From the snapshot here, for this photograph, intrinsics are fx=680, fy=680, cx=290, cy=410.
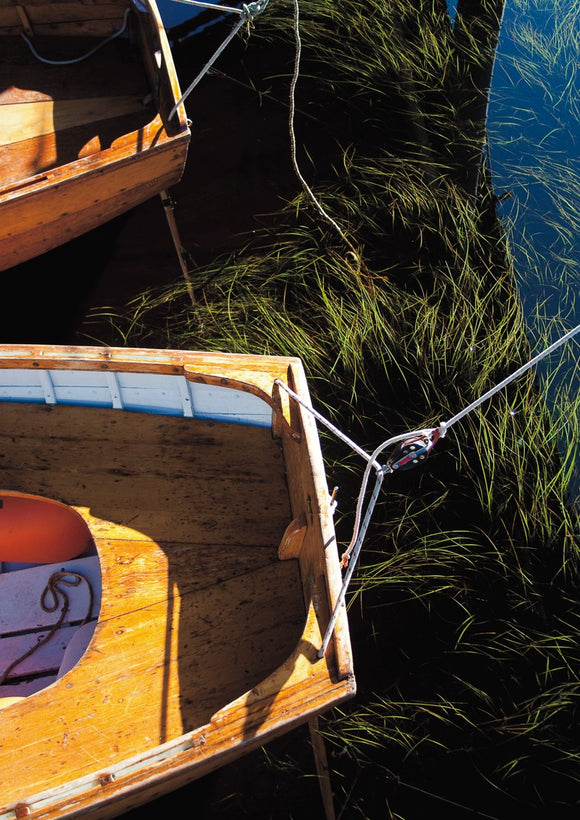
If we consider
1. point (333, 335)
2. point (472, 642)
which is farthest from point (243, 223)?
point (472, 642)

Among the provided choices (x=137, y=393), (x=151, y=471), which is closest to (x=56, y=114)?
(x=137, y=393)

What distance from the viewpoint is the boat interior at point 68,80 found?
338cm

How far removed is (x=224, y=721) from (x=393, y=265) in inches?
97.7

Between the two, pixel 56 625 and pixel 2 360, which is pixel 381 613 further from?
pixel 2 360

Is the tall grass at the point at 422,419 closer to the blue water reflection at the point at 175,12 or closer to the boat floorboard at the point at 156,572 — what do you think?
the boat floorboard at the point at 156,572

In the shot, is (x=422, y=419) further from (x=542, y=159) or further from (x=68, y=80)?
(x=68, y=80)

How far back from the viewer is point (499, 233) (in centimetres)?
376

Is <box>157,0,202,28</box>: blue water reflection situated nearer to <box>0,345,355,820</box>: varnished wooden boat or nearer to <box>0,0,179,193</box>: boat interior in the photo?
<box>0,0,179,193</box>: boat interior

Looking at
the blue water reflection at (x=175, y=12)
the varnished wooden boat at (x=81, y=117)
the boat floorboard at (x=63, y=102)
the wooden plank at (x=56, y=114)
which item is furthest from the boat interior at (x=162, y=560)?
the blue water reflection at (x=175, y=12)

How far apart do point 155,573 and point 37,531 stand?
59 cm

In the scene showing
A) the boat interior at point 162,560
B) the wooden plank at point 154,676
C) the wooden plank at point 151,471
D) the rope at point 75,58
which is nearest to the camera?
the wooden plank at point 154,676

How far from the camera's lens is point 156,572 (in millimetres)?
2229

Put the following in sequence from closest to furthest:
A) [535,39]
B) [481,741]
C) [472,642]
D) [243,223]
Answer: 1. [481,741]
2. [472,642]
3. [243,223]
4. [535,39]

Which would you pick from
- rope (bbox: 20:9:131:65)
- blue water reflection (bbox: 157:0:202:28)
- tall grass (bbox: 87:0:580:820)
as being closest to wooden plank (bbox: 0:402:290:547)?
tall grass (bbox: 87:0:580:820)
